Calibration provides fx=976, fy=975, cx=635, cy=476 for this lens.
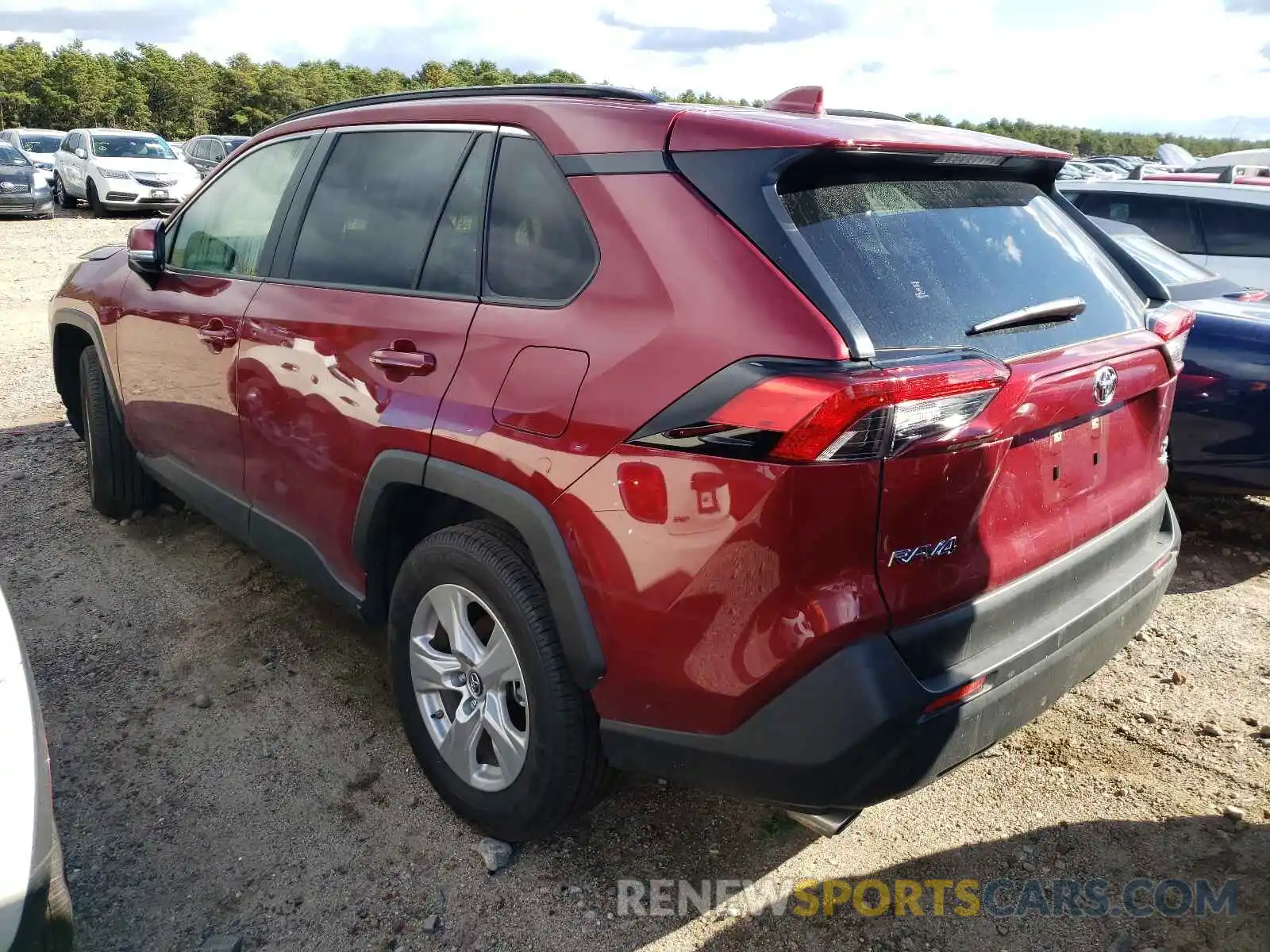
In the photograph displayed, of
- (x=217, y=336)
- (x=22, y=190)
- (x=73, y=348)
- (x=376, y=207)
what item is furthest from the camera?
(x=22, y=190)

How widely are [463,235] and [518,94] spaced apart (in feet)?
1.40

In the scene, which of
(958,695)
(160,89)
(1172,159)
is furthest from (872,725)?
(160,89)

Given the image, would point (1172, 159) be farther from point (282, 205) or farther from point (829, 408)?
point (829, 408)

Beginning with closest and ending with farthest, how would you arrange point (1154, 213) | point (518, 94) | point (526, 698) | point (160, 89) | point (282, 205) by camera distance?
1. point (526, 698)
2. point (518, 94)
3. point (282, 205)
4. point (1154, 213)
5. point (160, 89)

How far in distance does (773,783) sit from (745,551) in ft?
1.64

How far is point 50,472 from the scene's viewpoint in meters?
5.36

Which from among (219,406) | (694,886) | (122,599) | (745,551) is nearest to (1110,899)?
(694,886)

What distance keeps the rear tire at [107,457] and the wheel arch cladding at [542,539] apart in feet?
8.59

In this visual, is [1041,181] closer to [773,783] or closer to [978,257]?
[978,257]

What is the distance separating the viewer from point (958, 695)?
6.44 feet

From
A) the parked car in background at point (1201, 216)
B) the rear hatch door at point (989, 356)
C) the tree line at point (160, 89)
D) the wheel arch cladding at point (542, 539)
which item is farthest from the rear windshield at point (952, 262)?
the tree line at point (160, 89)

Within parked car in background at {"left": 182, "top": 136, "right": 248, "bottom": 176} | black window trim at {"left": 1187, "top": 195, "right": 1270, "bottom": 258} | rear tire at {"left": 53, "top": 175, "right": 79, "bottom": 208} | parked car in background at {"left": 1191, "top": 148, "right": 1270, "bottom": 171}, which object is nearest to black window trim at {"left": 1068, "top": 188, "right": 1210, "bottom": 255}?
black window trim at {"left": 1187, "top": 195, "right": 1270, "bottom": 258}

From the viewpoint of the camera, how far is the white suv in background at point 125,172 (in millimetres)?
18219

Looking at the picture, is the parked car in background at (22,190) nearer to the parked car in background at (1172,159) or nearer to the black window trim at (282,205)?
the black window trim at (282,205)
